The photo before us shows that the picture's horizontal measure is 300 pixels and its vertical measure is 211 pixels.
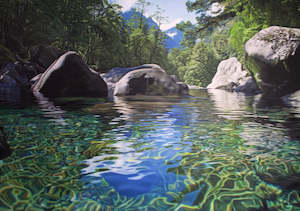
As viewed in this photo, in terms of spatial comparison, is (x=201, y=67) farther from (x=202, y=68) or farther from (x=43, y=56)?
(x=43, y=56)

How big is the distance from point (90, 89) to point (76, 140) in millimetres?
7705

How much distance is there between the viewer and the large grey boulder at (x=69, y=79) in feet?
30.0

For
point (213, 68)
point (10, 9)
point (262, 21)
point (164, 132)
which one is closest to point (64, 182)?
point (164, 132)

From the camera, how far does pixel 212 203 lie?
144cm

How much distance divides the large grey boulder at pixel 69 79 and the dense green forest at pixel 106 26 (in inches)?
199

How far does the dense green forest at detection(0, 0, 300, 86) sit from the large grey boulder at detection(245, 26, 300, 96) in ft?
4.94

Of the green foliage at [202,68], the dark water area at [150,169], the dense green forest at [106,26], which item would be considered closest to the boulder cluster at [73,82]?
the dense green forest at [106,26]

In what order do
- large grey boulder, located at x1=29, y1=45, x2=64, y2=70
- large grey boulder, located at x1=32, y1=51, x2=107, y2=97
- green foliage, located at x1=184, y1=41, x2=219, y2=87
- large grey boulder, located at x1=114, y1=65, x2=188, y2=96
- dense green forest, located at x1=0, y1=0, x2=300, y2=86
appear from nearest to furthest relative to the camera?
large grey boulder, located at x1=32, y1=51, x2=107, y2=97 → large grey boulder, located at x1=114, y1=65, x2=188, y2=96 → dense green forest, located at x1=0, y1=0, x2=300, y2=86 → large grey boulder, located at x1=29, y1=45, x2=64, y2=70 → green foliage, located at x1=184, y1=41, x2=219, y2=87

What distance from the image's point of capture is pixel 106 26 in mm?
25078

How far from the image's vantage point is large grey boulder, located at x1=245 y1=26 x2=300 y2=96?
10.3m

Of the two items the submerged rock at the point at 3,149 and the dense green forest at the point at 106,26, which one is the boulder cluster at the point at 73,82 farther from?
the submerged rock at the point at 3,149

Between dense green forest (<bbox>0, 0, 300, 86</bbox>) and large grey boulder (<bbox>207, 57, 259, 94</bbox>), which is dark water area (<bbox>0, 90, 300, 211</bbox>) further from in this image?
large grey boulder (<bbox>207, 57, 259, 94</bbox>)

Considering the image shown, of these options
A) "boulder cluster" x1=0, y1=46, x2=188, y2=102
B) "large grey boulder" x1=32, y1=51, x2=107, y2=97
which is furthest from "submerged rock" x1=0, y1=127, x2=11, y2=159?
"large grey boulder" x1=32, y1=51, x2=107, y2=97

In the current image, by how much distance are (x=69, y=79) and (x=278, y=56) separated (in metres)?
9.77
